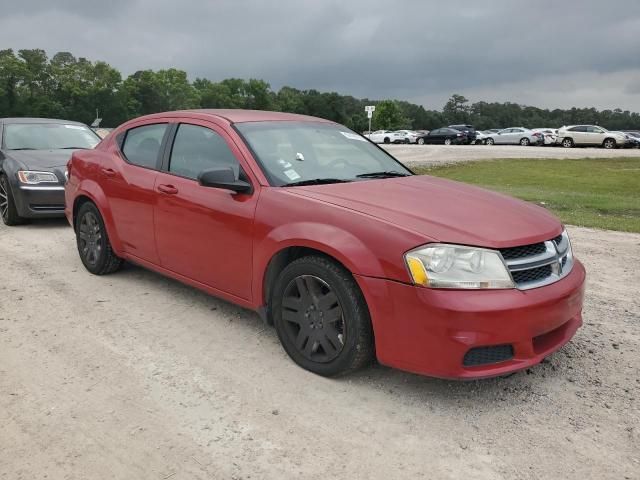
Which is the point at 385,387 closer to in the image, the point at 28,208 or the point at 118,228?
the point at 118,228

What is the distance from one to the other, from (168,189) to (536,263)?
2723 millimetres

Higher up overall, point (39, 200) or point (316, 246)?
point (316, 246)

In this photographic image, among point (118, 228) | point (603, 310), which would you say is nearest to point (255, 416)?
point (118, 228)

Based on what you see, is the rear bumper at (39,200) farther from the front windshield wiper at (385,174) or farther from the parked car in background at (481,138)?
the parked car in background at (481,138)

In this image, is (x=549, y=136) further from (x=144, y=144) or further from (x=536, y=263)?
(x=536, y=263)

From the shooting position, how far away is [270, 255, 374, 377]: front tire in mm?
3156

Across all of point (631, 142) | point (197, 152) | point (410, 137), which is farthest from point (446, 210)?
point (410, 137)

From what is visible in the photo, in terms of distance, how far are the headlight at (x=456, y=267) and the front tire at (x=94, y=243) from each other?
11.1 ft

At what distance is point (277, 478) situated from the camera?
97.5 inches

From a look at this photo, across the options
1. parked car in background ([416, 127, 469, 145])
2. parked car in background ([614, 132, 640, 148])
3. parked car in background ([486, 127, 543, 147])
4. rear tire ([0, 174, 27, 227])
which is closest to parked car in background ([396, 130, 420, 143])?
parked car in background ([416, 127, 469, 145])

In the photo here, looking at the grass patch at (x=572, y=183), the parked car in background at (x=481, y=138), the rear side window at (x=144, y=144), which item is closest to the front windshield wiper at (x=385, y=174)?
the rear side window at (x=144, y=144)

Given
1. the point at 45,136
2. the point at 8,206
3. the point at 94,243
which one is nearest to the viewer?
the point at 94,243

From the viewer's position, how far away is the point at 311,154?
4.16 m

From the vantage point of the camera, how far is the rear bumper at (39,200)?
25.2 ft
